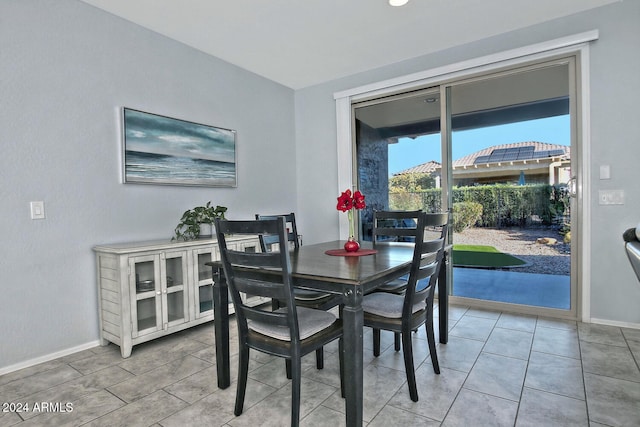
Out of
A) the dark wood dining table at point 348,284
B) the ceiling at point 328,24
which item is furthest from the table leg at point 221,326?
the ceiling at point 328,24

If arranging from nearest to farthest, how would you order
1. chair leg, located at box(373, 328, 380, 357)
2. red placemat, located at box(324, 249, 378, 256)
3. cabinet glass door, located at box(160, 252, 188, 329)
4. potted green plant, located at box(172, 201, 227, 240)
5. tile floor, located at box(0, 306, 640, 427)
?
tile floor, located at box(0, 306, 640, 427) < red placemat, located at box(324, 249, 378, 256) < chair leg, located at box(373, 328, 380, 357) < cabinet glass door, located at box(160, 252, 188, 329) < potted green plant, located at box(172, 201, 227, 240)

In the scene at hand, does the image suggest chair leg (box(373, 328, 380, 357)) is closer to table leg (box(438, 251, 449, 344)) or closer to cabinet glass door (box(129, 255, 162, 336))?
table leg (box(438, 251, 449, 344))

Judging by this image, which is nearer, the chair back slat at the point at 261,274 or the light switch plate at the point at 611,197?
the chair back slat at the point at 261,274

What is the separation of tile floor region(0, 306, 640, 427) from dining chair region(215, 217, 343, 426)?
34 centimetres

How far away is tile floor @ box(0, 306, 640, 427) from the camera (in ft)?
5.37

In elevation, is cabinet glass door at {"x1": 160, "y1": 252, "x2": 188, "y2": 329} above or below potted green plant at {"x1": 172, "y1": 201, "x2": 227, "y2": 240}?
below

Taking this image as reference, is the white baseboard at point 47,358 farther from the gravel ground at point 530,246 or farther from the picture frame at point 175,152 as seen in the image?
the gravel ground at point 530,246

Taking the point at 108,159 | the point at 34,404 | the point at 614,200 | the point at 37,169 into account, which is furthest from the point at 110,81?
the point at 614,200

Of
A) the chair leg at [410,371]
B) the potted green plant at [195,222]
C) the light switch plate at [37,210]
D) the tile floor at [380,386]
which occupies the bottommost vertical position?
the tile floor at [380,386]

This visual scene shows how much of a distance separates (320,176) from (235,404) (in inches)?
120

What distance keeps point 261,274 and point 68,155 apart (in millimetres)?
1908

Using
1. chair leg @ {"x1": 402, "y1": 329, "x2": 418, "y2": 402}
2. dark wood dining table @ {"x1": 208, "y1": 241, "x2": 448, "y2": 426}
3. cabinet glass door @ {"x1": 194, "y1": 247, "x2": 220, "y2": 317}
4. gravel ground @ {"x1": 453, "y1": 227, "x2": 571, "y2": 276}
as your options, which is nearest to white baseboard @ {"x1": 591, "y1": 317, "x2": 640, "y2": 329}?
gravel ground @ {"x1": 453, "y1": 227, "x2": 571, "y2": 276}

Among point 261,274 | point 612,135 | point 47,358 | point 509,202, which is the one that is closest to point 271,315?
point 261,274

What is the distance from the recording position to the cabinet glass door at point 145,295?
240 cm
